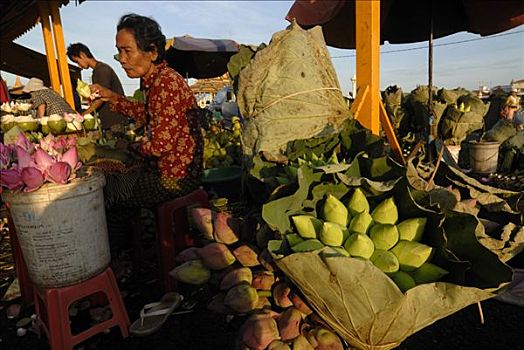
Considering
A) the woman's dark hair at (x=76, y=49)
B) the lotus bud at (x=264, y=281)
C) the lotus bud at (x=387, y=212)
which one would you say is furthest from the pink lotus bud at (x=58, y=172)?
the woman's dark hair at (x=76, y=49)

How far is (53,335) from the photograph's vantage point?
5.34 ft

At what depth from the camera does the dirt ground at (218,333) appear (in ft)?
5.21

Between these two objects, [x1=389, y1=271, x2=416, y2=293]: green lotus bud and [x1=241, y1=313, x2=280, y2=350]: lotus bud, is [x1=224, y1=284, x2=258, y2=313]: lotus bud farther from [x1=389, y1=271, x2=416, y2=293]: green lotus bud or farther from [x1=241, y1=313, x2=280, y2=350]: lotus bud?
[x1=389, y1=271, x2=416, y2=293]: green lotus bud

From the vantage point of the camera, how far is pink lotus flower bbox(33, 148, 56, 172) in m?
1.47

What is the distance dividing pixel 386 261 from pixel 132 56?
1.84 meters

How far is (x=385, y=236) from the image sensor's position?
0.94 metres

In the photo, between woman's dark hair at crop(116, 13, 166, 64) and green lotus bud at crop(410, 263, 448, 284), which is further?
woman's dark hair at crop(116, 13, 166, 64)

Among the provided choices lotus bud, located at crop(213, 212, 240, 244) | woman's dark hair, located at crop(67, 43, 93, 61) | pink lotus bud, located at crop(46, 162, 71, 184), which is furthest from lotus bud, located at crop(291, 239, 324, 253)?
woman's dark hair, located at crop(67, 43, 93, 61)

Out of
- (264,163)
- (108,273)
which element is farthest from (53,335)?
(264,163)

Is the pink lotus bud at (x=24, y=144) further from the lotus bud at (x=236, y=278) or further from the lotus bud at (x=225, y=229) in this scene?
the lotus bud at (x=236, y=278)

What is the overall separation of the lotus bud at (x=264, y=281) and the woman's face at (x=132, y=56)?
1.52 meters

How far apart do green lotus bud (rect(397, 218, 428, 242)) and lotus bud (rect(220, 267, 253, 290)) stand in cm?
53

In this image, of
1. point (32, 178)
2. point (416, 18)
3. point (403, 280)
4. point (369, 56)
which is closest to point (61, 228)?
point (32, 178)

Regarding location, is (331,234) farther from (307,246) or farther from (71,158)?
(71,158)
